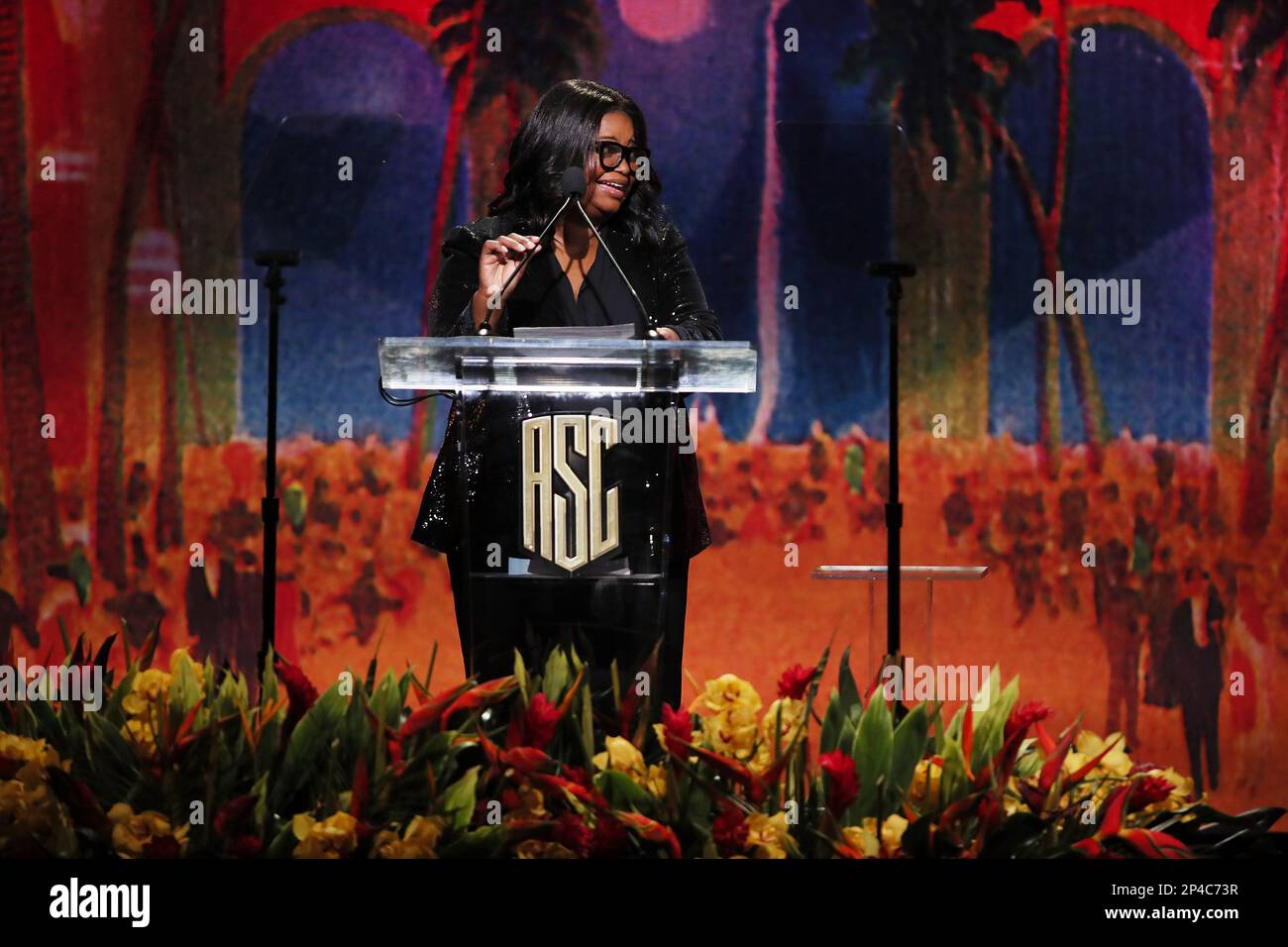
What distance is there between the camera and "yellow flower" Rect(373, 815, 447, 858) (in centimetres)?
289

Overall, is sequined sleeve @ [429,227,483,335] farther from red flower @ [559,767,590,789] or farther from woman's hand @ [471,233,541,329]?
red flower @ [559,767,590,789]

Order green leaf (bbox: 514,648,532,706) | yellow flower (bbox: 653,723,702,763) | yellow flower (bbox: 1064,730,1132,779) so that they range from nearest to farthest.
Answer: yellow flower (bbox: 653,723,702,763) → green leaf (bbox: 514,648,532,706) → yellow flower (bbox: 1064,730,1132,779)

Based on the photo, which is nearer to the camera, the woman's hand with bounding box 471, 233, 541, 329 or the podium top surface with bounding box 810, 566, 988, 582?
the woman's hand with bounding box 471, 233, 541, 329

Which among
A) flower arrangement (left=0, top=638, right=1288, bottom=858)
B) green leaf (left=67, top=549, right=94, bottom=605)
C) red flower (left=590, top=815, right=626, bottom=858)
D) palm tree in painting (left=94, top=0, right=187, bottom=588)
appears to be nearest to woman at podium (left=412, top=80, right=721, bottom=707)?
flower arrangement (left=0, top=638, right=1288, bottom=858)

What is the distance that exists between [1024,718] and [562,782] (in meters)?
0.88

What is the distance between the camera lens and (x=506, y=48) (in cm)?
455

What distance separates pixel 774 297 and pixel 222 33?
5.34 feet

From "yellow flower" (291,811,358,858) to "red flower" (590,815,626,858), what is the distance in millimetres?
431

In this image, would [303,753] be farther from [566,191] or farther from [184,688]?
[566,191]

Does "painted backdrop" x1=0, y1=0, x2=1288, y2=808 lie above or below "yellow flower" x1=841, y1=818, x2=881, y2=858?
above

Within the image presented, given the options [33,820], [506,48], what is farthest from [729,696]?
[506,48]

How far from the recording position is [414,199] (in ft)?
15.0
